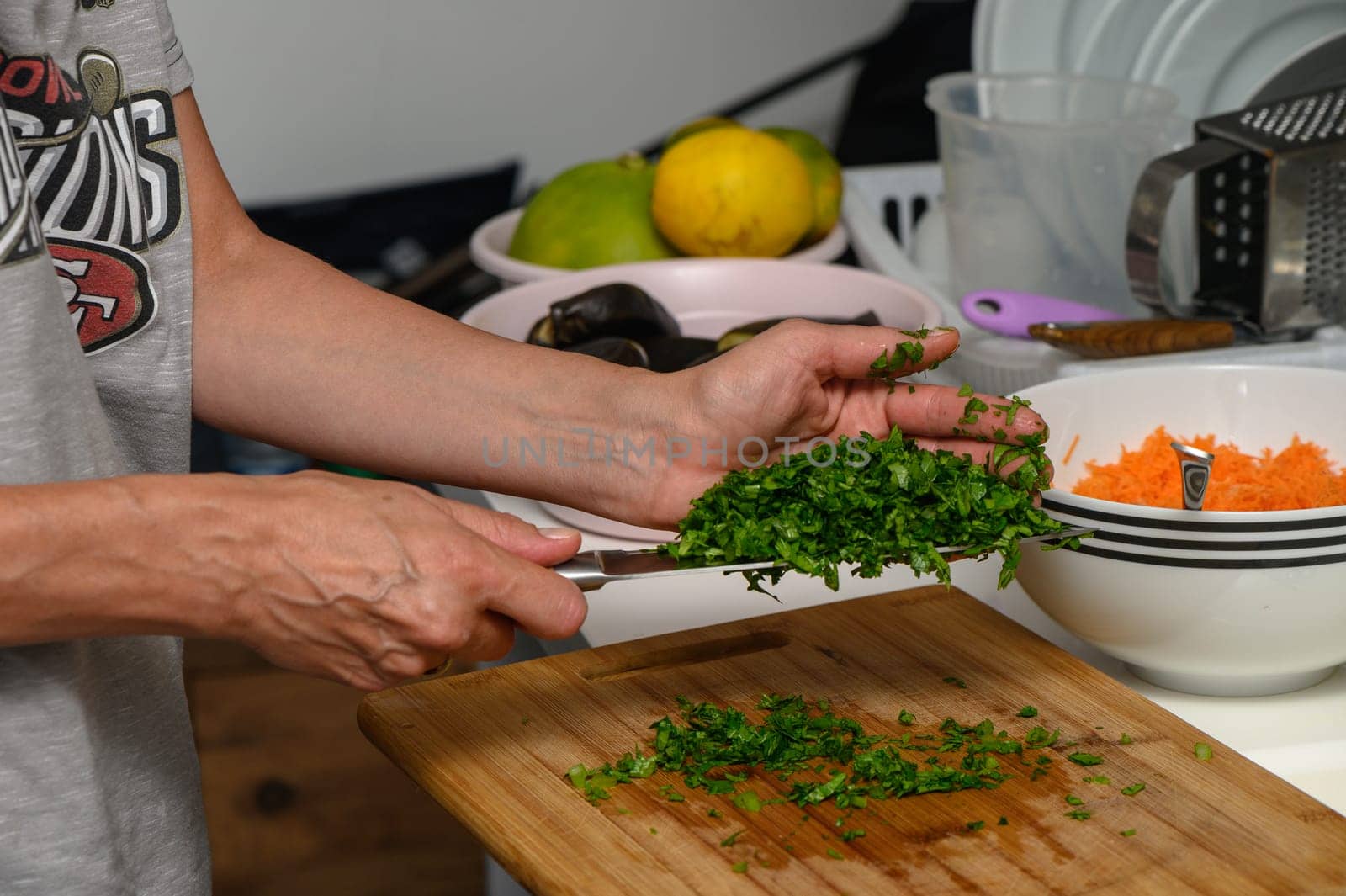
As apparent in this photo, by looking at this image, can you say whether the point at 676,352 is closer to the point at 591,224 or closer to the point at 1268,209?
the point at 591,224

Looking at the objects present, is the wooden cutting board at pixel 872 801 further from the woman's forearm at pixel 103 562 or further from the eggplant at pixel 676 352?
the eggplant at pixel 676 352

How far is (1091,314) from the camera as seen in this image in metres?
1.42

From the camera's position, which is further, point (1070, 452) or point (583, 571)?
point (1070, 452)

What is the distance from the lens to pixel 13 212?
763 mm

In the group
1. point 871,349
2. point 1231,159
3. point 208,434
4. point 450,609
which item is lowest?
point 208,434

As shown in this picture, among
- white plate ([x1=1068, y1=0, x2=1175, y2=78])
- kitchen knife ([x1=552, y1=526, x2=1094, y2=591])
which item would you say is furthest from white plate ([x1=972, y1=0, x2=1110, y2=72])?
kitchen knife ([x1=552, y1=526, x2=1094, y2=591])

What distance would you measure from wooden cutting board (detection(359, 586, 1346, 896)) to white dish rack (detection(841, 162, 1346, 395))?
1.17ft

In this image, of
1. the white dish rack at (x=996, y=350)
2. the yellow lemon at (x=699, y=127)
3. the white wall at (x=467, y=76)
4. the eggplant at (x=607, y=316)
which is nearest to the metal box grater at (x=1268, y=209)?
the white dish rack at (x=996, y=350)

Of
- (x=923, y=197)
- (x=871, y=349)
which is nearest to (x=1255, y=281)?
(x=871, y=349)

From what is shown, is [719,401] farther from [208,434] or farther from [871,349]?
[208,434]

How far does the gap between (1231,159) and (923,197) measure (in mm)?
681

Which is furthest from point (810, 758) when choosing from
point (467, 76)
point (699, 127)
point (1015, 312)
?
point (467, 76)

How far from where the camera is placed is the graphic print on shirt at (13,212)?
76 cm

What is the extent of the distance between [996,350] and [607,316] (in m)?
0.39
